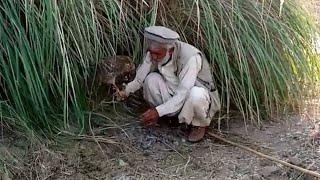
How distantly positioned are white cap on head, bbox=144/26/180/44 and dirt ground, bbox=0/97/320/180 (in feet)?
1.62

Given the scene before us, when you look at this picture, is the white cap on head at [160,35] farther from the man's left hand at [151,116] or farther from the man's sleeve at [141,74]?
the man's left hand at [151,116]

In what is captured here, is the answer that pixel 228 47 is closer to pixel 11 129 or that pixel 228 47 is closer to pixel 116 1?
pixel 116 1

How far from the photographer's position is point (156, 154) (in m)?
3.40

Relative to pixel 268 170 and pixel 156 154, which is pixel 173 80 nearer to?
pixel 156 154

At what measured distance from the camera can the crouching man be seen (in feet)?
11.1

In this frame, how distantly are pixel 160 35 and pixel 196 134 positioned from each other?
22.2 inches

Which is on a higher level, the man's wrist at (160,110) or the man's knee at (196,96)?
the man's knee at (196,96)

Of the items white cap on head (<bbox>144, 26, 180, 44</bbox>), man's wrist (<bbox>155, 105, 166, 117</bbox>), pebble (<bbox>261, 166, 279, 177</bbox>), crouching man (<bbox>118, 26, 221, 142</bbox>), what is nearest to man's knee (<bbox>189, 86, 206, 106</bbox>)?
crouching man (<bbox>118, 26, 221, 142</bbox>)

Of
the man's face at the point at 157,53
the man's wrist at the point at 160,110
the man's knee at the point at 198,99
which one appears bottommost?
the man's wrist at the point at 160,110

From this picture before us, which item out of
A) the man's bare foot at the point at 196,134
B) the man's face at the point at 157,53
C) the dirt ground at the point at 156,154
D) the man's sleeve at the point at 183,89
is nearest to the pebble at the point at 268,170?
the dirt ground at the point at 156,154

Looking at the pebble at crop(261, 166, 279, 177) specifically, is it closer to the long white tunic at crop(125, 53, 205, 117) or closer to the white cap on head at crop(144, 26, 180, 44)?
the long white tunic at crop(125, 53, 205, 117)

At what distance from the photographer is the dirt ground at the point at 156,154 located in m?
3.17

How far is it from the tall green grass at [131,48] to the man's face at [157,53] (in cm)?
22

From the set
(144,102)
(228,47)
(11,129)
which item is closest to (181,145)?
(144,102)
